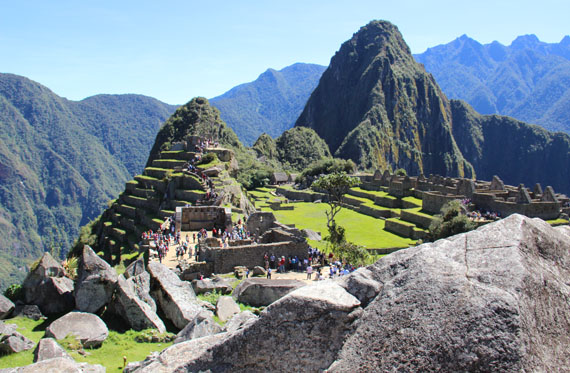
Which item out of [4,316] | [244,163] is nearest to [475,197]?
[4,316]

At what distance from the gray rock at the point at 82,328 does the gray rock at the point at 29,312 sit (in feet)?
5.59

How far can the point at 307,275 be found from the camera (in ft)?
70.0

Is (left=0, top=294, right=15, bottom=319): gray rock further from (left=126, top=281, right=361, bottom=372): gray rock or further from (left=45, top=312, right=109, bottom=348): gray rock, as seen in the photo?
(left=126, top=281, right=361, bottom=372): gray rock

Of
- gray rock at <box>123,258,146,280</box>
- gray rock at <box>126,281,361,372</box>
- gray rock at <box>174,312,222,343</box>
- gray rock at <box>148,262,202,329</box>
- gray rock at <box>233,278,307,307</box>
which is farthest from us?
gray rock at <box>233,278,307,307</box>

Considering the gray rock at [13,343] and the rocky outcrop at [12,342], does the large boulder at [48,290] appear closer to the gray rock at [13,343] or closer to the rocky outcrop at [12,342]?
the rocky outcrop at [12,342]

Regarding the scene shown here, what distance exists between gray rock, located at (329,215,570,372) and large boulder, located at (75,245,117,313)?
8751 mm

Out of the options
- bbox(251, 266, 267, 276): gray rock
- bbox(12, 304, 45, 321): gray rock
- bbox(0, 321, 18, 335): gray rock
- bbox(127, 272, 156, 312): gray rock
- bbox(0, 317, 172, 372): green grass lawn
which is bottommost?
bbox(251, 266, 267, 276): gray rock

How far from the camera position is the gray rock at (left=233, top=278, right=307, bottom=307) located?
14703 millimetres

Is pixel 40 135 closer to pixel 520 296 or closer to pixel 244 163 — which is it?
pixel 244 163

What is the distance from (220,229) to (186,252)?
4.83m

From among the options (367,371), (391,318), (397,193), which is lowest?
(397,193)

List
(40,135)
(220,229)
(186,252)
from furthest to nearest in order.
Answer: (40,135)
(220,229)
(186,252)

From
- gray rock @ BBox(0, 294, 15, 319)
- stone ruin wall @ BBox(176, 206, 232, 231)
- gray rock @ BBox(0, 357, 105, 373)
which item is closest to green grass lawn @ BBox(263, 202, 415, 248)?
stone ruin wall @ BBox(176, 206, 232, 231)

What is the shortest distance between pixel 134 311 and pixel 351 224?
53.6 meters
